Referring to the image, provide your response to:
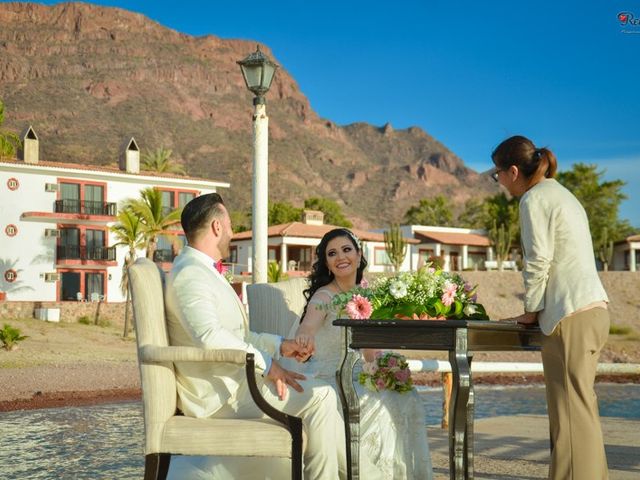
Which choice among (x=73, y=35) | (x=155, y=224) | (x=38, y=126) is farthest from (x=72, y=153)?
(x=155, y=224)

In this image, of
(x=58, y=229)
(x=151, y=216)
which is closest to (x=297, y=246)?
(x=151, y=216)

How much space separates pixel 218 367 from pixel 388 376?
124 centimetres

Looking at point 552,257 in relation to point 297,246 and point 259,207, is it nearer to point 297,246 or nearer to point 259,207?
point 259,207

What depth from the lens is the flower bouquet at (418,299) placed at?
3.91 metres

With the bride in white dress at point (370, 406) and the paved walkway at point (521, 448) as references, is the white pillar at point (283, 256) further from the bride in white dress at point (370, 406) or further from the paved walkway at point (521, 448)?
the bride in white dress at point (370, 406)


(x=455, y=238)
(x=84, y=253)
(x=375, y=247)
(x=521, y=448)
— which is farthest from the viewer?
(x=455, y=238)

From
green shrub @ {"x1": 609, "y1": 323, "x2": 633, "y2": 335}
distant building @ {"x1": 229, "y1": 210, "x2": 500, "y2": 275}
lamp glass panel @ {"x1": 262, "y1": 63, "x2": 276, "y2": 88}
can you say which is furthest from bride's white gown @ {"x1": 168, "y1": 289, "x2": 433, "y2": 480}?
distant building @ {"x1": 229, "y1": 210, "x2": 500, "y2": 275}

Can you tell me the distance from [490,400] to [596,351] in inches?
437

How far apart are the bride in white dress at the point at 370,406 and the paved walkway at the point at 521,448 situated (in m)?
0.81

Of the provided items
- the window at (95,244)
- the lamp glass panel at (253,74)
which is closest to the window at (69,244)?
the window at (95,244)

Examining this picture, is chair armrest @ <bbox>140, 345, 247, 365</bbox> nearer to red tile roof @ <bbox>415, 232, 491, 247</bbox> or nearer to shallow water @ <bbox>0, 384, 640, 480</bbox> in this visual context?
shallow water @ <bbox>0, 384, 640, 480</bbox>

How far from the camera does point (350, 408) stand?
164 inches

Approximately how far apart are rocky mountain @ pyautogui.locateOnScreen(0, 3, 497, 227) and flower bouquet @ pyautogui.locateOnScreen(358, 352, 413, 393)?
8899 cm

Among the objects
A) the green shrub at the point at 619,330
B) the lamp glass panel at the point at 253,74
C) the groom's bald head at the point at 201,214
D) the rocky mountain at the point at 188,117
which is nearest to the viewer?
the groom's bald head at the point at 201,214
